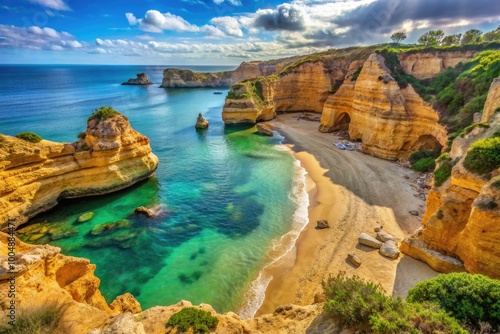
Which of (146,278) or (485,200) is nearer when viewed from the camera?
(485,200)

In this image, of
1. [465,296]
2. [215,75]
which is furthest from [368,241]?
[215,75]

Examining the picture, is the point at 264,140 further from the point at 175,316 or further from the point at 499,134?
the point at 175,316

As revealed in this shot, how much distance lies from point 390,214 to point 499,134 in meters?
9.59

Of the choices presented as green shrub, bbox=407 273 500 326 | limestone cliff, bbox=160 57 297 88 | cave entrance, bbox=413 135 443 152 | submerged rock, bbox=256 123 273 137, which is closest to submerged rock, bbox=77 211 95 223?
green shrub, bbox=407 273 500 326

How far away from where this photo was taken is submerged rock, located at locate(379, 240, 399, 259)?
16312mm

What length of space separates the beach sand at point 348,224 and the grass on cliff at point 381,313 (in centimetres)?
657

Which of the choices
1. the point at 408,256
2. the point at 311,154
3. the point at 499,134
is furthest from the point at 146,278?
the point at 311,154

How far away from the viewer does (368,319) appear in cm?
750

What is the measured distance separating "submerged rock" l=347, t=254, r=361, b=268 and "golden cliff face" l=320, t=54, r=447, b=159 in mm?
21084

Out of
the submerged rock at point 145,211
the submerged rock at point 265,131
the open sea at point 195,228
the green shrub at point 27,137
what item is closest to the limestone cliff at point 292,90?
the submerged rock at point 265,131

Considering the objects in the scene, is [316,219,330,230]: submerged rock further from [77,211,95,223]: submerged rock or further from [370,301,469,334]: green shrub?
[77,211,95,223]: submerged rock

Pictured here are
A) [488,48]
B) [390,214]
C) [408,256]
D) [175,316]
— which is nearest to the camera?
[175,316]

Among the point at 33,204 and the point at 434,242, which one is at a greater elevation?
the point at 434,242

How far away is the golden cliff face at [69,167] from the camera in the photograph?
20234 mm
